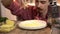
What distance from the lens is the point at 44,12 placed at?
94 centimetres

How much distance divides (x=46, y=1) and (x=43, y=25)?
224 millimetres

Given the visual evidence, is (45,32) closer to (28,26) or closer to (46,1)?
(28,26)

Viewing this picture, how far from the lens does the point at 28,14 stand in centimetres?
100

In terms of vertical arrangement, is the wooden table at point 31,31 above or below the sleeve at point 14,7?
below

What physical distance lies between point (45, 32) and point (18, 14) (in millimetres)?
334

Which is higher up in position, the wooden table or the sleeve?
the sleeve

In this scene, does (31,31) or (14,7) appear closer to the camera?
(31,31)

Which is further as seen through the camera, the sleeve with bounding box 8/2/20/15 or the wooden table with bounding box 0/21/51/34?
the sleeve with bounding box 8/2/20/15

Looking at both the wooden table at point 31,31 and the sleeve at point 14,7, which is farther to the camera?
the sleeve at point 14,7

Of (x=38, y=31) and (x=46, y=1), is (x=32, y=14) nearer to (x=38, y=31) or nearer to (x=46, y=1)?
(x=46, y=1)

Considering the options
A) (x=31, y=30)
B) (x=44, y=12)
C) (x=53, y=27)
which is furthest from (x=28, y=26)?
(x=44, y=12)

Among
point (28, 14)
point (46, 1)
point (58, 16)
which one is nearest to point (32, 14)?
point (28, 14)

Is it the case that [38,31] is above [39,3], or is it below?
below

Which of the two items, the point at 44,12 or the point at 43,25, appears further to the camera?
the point at 44,12
